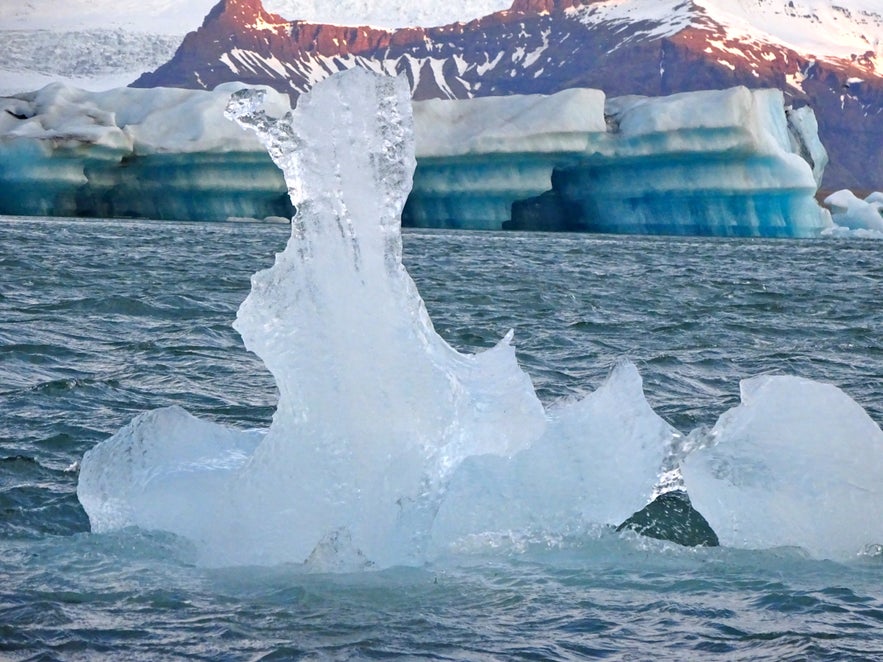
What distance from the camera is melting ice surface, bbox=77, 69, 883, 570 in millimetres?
3658

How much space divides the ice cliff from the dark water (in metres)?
11.9

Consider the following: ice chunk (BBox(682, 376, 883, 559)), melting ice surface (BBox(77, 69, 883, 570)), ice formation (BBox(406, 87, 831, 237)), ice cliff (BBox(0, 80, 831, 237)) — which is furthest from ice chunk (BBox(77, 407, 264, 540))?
ice formation (BBox(406, 87, 831, 237))

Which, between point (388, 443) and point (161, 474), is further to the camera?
point (161, 474)

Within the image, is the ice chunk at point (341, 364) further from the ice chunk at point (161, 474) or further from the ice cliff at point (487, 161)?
the ice cliff at point (487, 161)

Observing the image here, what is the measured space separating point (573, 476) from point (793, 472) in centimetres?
68

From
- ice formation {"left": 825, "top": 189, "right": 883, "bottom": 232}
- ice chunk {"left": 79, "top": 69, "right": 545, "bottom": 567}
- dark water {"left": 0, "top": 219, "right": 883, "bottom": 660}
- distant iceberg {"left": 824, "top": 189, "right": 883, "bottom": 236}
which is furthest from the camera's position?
ice formation {"left": 825, "top": 189, "right": 883, "bottom": 232}

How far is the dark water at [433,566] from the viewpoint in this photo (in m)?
3.01

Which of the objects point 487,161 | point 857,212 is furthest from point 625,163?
point 857,212

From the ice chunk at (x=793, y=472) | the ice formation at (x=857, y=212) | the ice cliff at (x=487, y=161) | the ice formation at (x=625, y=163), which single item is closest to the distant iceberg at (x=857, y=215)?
the ice formation at (x=857, y=212)

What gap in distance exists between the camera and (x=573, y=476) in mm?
3957

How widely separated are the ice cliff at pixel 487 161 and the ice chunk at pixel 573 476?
72.4 feet

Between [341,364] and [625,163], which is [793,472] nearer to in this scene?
[341,364]

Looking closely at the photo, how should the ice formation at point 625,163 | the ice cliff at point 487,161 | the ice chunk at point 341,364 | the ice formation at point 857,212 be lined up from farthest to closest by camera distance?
1. the ice formation at point 857,212
2. the ice formation at point 625,163
3. the ice cliff at point 487,161
4. the ice chunk at point 341,364

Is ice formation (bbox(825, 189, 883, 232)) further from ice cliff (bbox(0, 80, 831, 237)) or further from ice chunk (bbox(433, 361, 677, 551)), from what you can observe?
ice chunk (bbox(433, 361, 677, 551))
